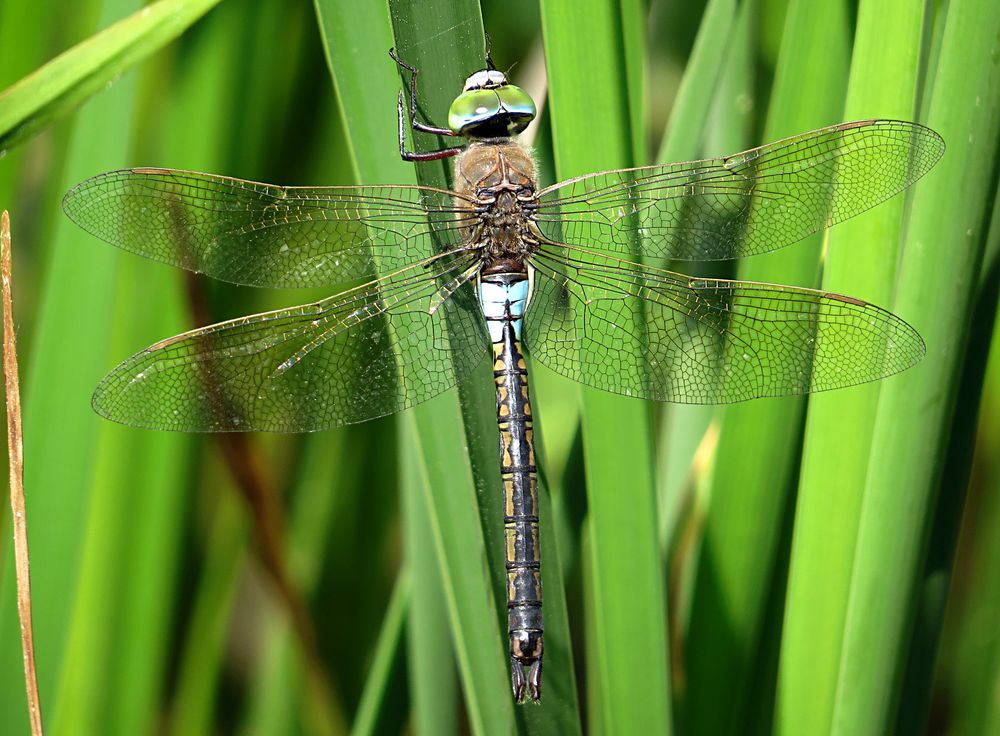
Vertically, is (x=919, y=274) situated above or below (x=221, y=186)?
below

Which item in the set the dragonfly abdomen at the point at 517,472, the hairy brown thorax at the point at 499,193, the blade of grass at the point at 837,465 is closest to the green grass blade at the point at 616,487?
the dragonfly abdomen at the point at 517,472

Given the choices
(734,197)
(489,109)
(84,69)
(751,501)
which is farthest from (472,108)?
(751,501)

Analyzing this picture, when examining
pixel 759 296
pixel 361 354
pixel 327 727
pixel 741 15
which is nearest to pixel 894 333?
pixel 759 296

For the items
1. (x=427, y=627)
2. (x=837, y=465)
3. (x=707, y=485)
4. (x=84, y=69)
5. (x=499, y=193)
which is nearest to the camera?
(x=84, y=69)

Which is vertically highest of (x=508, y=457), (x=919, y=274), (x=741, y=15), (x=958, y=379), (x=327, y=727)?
(x=741, y=15)

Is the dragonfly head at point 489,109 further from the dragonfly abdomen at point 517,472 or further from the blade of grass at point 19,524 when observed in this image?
the blade of grass at point 19,524

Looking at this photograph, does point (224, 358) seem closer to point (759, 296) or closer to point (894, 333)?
point (759, 296)

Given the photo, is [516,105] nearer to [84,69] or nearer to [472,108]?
[472,108]
